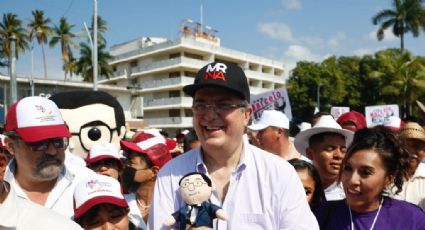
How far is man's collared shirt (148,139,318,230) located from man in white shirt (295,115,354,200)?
1510mm

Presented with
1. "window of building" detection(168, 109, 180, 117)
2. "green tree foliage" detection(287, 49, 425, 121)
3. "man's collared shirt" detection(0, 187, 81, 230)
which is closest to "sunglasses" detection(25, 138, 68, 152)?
"man's collared shirt" detection(0, 187, 81, 230)

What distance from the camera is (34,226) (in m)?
1.60

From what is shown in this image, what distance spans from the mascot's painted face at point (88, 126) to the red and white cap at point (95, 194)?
9.74 ft

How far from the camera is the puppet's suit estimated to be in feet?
7.13

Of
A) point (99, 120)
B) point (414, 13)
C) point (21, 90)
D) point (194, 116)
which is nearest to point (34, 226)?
point (194, 116)

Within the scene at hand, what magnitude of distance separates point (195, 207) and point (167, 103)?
46.6 metres

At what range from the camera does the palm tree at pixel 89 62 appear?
52.2 m

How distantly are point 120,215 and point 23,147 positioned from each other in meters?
0.95

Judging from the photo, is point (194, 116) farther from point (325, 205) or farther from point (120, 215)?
point (325, 205)

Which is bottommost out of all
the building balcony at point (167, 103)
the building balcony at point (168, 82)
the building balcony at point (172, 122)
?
the building balcony at point (172, 122)

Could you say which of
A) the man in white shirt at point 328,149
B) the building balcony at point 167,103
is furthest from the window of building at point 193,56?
the man in white shirt at point 328,149

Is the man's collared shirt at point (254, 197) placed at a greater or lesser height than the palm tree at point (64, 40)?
lesser

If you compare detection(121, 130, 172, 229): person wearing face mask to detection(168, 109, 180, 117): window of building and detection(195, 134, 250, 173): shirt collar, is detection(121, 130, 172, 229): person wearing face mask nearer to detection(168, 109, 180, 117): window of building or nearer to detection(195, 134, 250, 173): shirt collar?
detection(195, 134, 250, 173): shirt collar

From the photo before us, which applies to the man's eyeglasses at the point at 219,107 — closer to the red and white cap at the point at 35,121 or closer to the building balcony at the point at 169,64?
the red and white cap at the point at 35,121
